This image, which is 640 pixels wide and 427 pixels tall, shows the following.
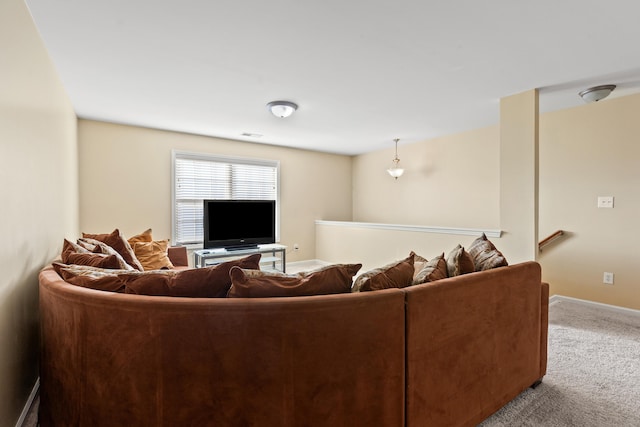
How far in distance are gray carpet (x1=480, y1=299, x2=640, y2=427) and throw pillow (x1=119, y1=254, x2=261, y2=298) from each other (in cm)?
157

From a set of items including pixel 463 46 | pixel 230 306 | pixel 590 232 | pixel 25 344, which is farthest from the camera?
pixel 590 232

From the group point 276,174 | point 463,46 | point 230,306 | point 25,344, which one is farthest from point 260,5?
point 276,174

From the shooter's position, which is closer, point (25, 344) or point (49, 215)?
point (25, 344)

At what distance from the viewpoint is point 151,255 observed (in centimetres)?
331

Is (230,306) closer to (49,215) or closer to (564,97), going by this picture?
(49,215)

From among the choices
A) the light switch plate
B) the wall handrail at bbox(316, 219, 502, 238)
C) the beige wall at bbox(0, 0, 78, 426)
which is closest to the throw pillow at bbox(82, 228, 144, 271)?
the beige wall at bbox(0, 0, 78, 426)

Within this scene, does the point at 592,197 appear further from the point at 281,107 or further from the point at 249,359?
the point at 249,359

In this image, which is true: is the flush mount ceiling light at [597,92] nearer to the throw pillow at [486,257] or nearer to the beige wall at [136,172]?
the throw pillow at [486,257]

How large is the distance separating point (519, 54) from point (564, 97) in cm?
140

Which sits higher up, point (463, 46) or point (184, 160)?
point (463, 46)

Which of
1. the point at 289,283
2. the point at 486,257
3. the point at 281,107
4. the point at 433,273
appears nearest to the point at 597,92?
the point at 486,257

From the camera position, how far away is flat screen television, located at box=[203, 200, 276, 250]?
15.4 feet

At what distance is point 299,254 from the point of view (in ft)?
20.0

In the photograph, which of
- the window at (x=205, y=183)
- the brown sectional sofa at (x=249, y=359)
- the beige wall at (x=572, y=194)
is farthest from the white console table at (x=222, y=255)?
the brown sectional sofa at (x=249, y=359)
